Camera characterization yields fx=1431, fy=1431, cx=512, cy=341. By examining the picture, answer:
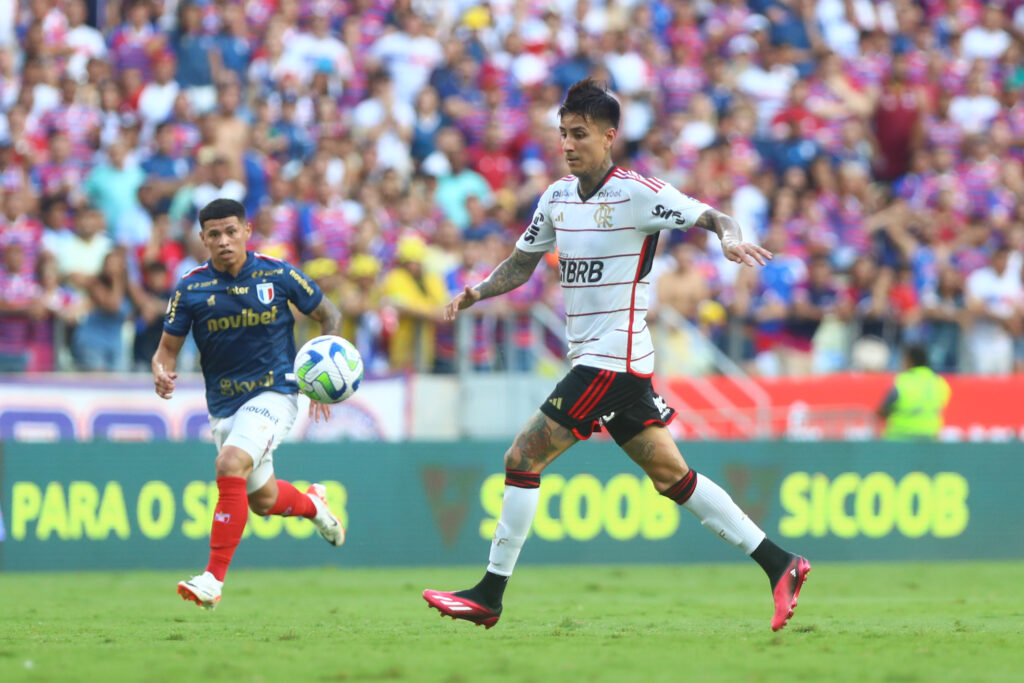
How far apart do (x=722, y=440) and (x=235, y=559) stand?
5.03m

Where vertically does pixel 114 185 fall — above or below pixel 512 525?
above

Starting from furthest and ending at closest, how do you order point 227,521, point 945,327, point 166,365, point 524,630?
point 945,327
point 166,365
point 227,521
point 524,630

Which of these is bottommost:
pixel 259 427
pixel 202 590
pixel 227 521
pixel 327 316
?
pixel 202 590

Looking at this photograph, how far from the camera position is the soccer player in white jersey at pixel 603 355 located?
7.51 metres

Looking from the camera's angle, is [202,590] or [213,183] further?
[213,183]

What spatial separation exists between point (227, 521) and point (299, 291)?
5.12ft

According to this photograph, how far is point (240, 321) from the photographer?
9.02 meters

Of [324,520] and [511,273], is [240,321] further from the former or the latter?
[511,273]

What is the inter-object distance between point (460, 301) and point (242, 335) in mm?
1798

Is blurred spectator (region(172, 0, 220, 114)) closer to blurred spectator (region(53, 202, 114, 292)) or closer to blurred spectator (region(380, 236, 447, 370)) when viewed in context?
blurred spectator (region(53, 202, 114, 292))

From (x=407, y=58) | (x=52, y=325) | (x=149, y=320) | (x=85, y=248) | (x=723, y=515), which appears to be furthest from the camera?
(x=407, y=58)

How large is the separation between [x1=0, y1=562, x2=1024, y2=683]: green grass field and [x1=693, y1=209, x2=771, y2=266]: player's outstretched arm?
1858 millimetres

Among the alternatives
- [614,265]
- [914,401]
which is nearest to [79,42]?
[914,401]

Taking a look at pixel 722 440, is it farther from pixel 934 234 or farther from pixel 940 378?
pixel 934 234
